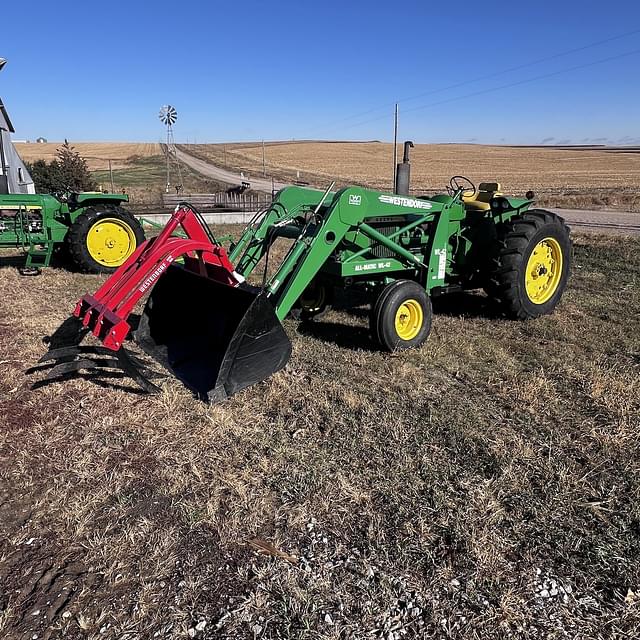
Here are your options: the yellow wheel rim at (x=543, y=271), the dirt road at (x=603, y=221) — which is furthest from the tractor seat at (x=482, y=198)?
the dirt road at (x=603, y=221)

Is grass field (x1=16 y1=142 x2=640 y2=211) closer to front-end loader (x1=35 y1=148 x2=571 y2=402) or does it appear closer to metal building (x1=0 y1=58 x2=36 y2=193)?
metal building (x1=0 y1=58 x2=36 y2=193)

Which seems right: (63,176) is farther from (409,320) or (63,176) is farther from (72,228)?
(409,320)

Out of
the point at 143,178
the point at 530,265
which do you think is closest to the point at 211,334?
the point at 530,265

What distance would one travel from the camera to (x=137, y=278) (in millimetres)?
3938

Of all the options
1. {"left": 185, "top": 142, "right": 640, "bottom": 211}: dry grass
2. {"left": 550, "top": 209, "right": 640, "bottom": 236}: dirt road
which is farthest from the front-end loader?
{"left": 185, "top": 142, "right": 640, "bottom": 211}: dry grass

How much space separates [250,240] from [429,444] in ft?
9.33

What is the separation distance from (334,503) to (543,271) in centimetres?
470

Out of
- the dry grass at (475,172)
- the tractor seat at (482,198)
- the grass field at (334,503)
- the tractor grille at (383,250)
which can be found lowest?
the grass field at (334,503)

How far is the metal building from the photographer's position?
1576 cm

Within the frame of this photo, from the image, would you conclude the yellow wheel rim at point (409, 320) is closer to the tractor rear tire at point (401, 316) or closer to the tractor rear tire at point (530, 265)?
the tractor rear tire at point (401, 316)

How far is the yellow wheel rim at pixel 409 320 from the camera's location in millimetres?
5273

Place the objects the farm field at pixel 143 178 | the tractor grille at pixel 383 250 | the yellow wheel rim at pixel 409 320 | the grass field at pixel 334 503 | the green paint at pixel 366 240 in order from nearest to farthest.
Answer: the grass field at pixel 334 503 < the green paint at pixel 366 240 < the yellow wheel rim at pixel 409 320 < the tractor grille at pixel 383 250 < the farm field at pixel 143 178

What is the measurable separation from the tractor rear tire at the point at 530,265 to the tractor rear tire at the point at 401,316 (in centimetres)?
118

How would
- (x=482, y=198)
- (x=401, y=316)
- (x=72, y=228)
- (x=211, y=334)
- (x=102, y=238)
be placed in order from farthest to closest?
(x=102, y=238) < (x=72, y=228) < (x=482, y=198) < (x=401, y=316) < (x=211, y=334)
